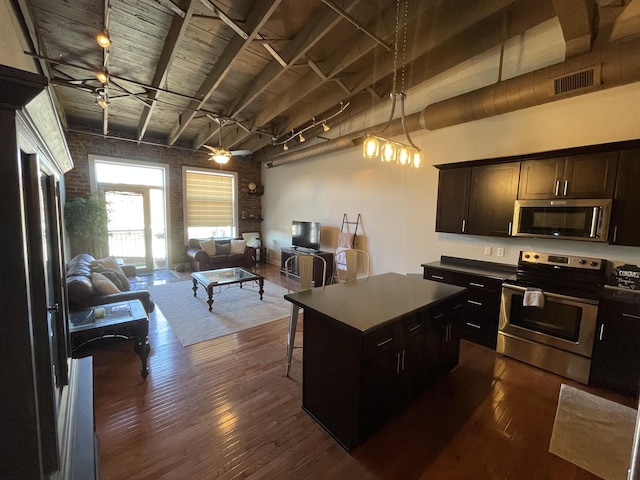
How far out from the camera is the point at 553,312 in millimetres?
2727

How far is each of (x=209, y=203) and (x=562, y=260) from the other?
7517 millimetres

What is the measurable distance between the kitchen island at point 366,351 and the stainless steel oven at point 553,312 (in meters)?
0.97

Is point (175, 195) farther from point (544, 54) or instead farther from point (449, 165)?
point (544, 54)

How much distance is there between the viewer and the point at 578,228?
268 cm

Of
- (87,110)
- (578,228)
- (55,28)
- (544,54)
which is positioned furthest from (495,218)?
(87,110)

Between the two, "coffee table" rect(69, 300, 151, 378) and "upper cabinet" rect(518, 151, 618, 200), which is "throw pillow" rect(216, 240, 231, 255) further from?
"upper cabinet" rect(518, 151, 618, 200)

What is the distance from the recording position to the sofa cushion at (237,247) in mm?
6855

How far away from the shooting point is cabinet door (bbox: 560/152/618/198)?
2.51 metres

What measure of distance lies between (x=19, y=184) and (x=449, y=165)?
12.9ft

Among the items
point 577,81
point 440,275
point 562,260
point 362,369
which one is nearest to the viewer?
point 362,369

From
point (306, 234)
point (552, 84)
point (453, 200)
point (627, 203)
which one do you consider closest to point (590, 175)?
point (627, 203)

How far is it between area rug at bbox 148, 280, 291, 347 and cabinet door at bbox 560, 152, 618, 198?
3751mm

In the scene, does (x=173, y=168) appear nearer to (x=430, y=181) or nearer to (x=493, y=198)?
(x=430, y=181)

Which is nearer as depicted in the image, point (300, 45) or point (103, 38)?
point (103, 38)
